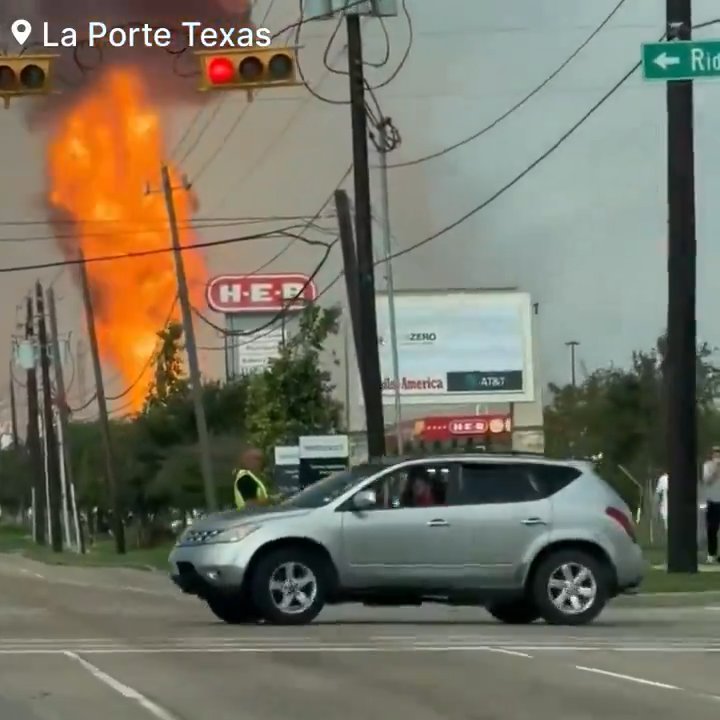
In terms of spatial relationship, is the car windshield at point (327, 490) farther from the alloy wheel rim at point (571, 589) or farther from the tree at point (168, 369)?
the tree at point (168, 369)

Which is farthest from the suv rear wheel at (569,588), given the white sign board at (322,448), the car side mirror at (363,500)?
the white sign board at (322,448)

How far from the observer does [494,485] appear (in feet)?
74.8

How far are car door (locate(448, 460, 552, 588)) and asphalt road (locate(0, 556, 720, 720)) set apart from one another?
66 centimetres

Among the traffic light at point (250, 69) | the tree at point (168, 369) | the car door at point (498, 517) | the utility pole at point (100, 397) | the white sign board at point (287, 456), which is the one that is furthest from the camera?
the tree at point (168, 369)

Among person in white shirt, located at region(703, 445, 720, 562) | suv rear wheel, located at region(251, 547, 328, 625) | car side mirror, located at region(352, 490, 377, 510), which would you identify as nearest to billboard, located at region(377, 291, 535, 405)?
person in white shirt, located at region(703, 445, 720, 562)

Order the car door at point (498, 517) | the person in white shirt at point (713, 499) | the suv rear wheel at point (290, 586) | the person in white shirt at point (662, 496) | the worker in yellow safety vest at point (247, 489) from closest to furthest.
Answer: the suv rear wheel at point (290, 586)
the car door at point (498, 517)
the person in white shirt at point (713, 499)
the worker in yellow safety vest at point (247, 489)
the person in white shirt at point (662, 496)

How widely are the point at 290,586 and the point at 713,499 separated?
1177 centimetres

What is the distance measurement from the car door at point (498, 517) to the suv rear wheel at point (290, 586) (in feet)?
5.40

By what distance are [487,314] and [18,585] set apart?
42.3 metres

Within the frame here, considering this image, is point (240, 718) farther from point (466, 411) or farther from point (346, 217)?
A: point (466, 411)

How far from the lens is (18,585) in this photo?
3684cm

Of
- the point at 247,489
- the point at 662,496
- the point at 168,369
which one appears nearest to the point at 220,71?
A: the point at 247,489

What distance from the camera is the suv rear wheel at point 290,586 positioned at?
22.0 m

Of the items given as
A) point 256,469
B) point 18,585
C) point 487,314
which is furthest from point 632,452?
point 18,585
